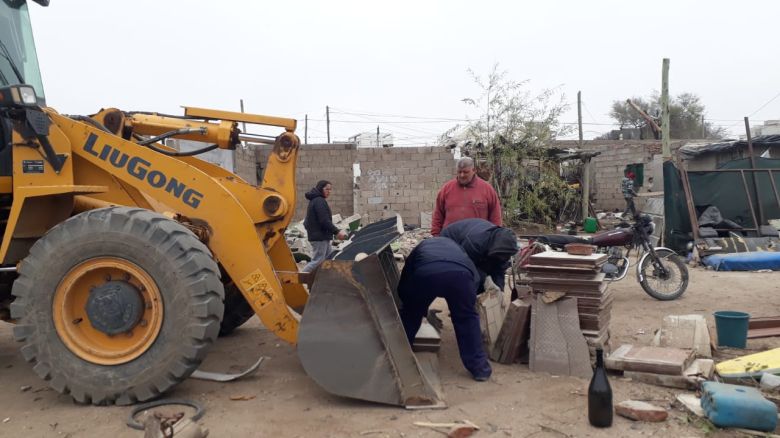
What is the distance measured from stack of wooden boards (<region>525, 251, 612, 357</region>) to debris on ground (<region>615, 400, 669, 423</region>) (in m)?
1.02

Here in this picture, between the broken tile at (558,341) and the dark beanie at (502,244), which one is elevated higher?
the dark beanie at (502,244)

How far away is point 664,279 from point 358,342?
5.62 meters

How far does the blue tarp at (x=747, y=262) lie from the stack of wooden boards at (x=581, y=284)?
21.5 feet

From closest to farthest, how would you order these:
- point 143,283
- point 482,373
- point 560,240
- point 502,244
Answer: point 143,283
point 482,373
point 502,244
point 560,240

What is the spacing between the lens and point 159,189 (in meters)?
4.49

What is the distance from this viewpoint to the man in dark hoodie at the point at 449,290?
4465mm

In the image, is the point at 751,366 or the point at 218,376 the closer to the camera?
the point at 751,366

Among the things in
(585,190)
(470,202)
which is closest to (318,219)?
(470,202)

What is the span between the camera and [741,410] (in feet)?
11.8

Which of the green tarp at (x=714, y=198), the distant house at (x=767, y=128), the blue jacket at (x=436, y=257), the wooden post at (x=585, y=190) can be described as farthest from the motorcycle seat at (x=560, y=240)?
the distant house at (x=767, y=128)

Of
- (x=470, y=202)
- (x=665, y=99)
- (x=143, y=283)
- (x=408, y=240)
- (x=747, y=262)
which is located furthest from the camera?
(x=408, y=240)

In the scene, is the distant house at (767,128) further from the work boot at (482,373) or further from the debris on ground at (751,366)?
the work boot at (482,373)

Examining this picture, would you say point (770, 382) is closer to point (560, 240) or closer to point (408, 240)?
point (560, 240)

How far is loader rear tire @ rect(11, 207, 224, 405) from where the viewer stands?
3982 mm
